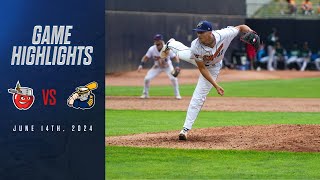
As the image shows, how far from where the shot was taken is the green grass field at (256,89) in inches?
1210

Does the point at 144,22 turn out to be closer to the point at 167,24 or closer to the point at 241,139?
the point at 167,24

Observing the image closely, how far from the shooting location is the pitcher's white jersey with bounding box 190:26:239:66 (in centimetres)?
1394

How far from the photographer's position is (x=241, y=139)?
14.7 meters

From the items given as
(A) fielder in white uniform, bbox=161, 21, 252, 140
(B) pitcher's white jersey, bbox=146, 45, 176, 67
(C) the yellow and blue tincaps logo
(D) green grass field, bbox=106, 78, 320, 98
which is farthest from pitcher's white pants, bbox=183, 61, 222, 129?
(D) green grass field, bbox=106, 78, 320, 98

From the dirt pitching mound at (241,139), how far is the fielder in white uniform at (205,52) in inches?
19.2

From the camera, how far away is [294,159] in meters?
12.5

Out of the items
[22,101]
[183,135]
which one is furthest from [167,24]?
[22,101]

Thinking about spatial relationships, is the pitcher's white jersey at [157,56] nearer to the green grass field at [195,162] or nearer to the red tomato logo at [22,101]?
the green grass field at [195,162]

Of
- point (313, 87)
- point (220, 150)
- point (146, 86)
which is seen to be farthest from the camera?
point (313, 87)

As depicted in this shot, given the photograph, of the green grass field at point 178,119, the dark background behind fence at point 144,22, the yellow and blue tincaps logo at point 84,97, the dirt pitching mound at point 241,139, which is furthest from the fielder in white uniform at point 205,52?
the dark background behind fence at point 144,22

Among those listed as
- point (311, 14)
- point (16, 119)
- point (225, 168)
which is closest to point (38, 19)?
point (16, 119)

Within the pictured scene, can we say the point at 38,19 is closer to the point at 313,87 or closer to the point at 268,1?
the point at 313,87

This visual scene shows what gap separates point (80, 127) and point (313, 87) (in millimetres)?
27618

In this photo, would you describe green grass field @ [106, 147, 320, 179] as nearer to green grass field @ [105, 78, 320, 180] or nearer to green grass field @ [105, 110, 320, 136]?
green grass field @ [105, 78, 320, 180]
